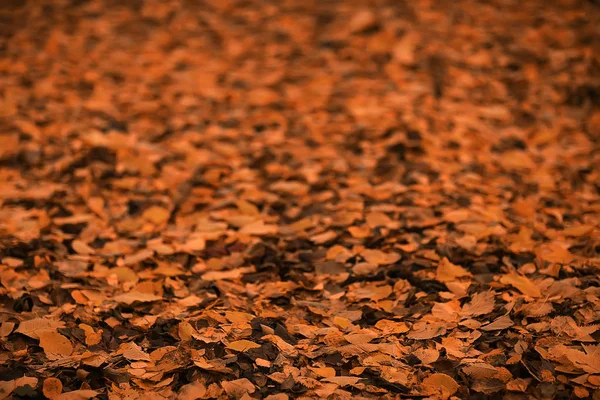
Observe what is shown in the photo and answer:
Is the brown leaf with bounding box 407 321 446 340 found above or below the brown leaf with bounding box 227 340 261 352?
below

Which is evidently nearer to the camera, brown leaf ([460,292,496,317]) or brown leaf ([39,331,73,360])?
brown leaf ([39,331,73,360])

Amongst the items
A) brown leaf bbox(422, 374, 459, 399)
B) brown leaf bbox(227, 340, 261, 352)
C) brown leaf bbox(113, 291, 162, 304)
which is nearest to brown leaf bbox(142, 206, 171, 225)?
brown leaf bbox(113, 291, 162, 304)

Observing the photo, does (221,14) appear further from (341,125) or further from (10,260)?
(10,260)

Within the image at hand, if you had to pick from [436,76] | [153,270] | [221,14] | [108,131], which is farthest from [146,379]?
[221,14]

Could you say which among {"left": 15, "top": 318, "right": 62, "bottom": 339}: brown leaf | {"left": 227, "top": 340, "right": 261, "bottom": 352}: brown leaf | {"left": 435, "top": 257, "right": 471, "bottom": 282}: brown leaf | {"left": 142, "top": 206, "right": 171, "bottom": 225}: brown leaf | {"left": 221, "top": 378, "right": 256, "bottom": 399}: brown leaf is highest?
{"left": 142, "top": 206, "right": 171, "bottom": 225}: brown leaf

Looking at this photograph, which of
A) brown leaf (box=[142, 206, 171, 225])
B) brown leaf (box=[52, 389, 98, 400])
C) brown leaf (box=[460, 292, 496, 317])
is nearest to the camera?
brown leaf (box=[52, 389, 98, 400])

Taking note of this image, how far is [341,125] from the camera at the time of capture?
2.43m

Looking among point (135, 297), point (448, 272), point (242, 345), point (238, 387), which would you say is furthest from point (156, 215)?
point (448, 272)

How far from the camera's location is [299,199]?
1979mm

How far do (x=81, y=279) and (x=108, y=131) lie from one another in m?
0.90

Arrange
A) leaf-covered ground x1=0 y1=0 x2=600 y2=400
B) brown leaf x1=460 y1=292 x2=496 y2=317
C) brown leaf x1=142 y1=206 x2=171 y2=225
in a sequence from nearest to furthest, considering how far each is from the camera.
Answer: leaf-covered ground x1=0 y1=0 x2=600 y2=400, brown leaf x1=460 y1=292 x2=496 y2=317, brown leaf x1=142 y1=206 x2=171 y2=225

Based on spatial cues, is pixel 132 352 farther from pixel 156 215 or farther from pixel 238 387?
pixel 156 215

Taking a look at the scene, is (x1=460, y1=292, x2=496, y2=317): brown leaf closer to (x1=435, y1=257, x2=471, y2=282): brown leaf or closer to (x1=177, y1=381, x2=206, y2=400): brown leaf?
(x1=435, y1=257, x2=471, y2=282): brown leaf

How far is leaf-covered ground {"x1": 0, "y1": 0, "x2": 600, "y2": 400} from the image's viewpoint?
1307 mm
